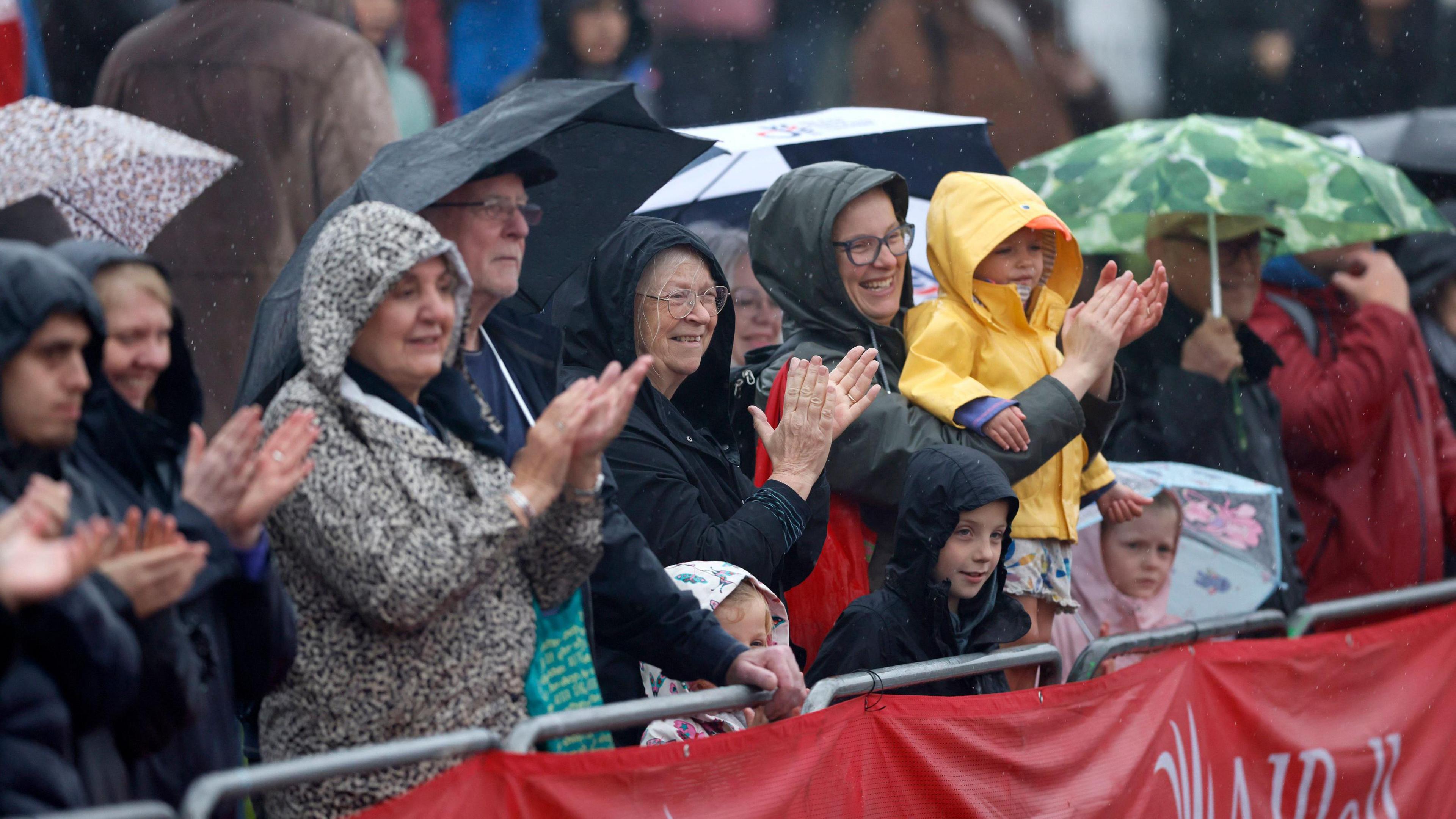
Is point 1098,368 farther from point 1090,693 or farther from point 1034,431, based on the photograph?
point 1090,693

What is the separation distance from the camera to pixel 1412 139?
8.34 m


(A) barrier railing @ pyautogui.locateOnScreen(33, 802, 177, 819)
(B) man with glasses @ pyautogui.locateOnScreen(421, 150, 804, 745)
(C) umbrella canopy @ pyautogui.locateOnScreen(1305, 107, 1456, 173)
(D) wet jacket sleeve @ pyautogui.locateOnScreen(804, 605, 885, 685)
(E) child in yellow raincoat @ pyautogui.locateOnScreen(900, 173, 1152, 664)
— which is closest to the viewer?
(A) barrier railing @ pyautogui.locateOnScreen(33, 802, 177, 819)

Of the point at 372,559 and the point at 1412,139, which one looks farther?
the point at 1412,139

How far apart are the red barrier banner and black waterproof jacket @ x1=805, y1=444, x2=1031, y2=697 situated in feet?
0.66

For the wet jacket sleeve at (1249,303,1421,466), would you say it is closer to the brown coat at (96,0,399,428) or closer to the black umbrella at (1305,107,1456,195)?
the black umbrella at (1305,107,1456,195)

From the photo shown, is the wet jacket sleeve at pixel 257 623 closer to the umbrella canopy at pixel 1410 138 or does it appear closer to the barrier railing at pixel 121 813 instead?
the barrier railing at pixel 121 813

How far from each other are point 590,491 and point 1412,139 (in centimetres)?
652

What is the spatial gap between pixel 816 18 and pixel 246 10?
3.21 m

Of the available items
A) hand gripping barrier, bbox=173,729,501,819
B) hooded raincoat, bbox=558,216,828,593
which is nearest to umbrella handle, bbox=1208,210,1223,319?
hooded raincoat, bbox=558,216,828,593

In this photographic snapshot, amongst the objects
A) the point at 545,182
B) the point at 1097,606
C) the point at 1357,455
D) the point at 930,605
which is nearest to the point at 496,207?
the point at 545,182

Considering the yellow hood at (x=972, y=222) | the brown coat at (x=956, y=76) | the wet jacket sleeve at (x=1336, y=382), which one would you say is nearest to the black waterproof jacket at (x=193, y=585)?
the yellow hood at (x=972, y=222)

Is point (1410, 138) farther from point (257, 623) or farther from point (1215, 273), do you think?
point (257, 623)

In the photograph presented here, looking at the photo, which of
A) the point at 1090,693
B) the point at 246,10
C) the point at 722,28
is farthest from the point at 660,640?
the point at 722,28

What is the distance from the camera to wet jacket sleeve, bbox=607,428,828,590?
397cm
